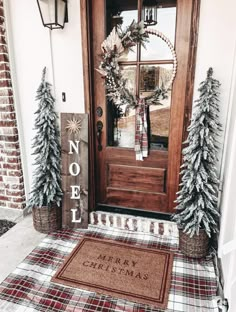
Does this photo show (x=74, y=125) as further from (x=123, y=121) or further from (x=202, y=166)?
(x=202, y=166)

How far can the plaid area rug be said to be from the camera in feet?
5.37

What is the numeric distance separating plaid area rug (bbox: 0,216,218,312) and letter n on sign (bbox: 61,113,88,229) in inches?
11.1

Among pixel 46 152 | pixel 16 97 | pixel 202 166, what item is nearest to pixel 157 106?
pixel 202 166

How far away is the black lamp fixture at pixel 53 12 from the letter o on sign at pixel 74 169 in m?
1.25

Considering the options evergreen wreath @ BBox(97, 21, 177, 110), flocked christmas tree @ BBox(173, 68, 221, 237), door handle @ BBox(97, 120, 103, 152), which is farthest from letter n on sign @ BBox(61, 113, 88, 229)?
flocked christmas tree @ BBox(173, 68, 221, 237)

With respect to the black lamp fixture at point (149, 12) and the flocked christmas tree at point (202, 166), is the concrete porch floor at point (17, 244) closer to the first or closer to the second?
the flocked christmas tree at point (202, 166)

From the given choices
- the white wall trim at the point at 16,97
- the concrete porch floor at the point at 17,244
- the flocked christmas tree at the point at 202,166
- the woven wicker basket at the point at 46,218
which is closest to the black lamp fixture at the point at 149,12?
the flocked christmas tree at the point at 202,166

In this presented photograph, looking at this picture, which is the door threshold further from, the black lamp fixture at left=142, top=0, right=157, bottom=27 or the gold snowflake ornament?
the black lamp fixture at left=142, top=0, right=157, bottom=27

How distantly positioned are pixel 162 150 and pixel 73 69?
1.12 m

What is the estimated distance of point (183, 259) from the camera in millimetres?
2084

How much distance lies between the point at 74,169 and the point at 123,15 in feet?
4.77

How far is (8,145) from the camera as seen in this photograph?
2.56m

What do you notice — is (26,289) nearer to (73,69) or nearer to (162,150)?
(162,150)

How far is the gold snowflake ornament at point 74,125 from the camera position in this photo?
2.36 m
